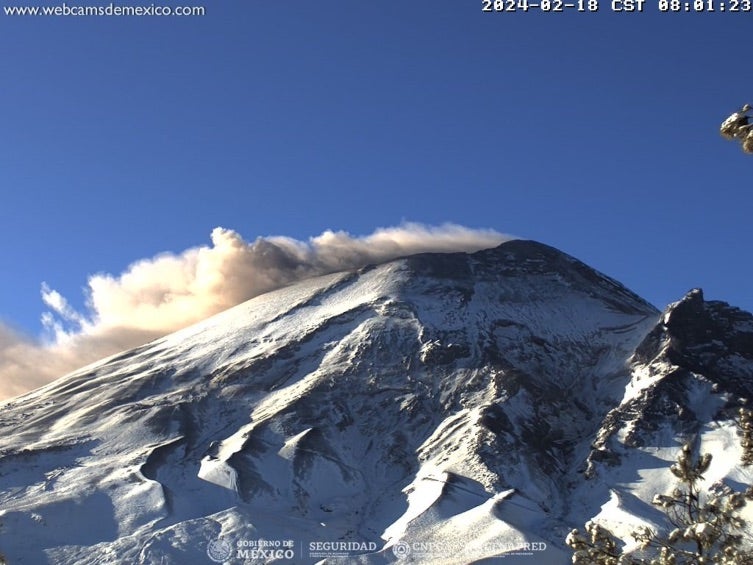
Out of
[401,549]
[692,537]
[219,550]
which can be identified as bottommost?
[692,537]

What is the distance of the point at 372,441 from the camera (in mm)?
160625

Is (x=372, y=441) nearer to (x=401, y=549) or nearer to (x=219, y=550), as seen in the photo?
(x=401, y=549)

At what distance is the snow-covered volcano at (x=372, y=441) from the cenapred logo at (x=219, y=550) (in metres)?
0.31

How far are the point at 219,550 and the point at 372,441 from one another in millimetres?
48150

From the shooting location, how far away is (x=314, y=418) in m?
162

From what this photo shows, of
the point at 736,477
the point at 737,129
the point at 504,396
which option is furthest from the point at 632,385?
the point at 737,129

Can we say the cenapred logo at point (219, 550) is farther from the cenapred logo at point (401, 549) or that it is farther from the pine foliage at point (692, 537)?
the pine foliage at point (692, 537)

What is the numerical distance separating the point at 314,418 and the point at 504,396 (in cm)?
3390

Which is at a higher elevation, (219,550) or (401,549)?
(219,550)

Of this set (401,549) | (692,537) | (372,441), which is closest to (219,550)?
(401,549)

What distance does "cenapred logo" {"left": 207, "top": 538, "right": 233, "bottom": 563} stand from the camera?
115 meters

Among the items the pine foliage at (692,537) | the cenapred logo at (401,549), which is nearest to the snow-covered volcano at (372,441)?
the cenapred logo at (401,549)

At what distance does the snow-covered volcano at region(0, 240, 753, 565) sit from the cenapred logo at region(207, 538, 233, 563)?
0.31m

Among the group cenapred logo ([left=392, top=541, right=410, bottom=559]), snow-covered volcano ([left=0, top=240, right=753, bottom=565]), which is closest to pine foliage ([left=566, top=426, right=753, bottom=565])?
snow-covered volcano ([left=0, top=240, right=753, bottom=565])
